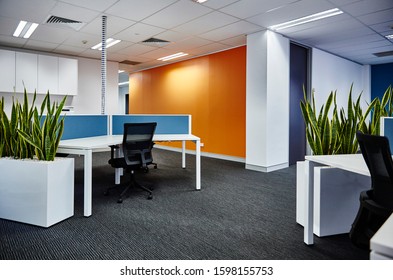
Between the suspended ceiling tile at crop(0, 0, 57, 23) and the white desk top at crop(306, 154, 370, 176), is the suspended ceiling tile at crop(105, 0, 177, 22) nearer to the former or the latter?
the suspended ceiling tile at crop(0, 0, 57, 23)

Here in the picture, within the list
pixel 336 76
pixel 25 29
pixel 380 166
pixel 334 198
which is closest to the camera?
pixel 380 166

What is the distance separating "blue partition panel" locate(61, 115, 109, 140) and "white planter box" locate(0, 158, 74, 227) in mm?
702

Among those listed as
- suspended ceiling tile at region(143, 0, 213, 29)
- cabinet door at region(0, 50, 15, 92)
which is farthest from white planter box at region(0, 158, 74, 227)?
cabinet door at region(0, 50, 15, 92)

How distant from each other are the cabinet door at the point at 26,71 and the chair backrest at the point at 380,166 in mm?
4677

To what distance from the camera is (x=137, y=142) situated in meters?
2.34

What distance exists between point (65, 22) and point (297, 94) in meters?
3.29

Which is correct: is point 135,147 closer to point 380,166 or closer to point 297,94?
point 380,166

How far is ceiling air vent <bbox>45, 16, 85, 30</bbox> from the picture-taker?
10.7 ft

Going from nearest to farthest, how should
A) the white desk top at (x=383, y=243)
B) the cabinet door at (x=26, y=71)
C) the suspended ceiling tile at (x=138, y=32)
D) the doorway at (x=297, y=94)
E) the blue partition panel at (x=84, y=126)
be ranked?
the white desk top at (x=383, y=243), the blue partition panel at (x=84, y=126), the suspended ceiling tile at (x=138, y=32), the doorway at (x=297, y=94), the cabinet door at (x=26, y=71)

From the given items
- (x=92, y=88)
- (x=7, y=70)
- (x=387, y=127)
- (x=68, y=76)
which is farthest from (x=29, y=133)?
(x=92, y=88)

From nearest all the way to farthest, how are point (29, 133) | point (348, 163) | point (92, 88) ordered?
point (348, 163) < point (29, 133) < point (92, 88)

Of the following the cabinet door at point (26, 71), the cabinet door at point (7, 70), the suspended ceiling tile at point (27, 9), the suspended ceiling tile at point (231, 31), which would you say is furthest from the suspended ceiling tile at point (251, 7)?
the cabinet door at point (7, 70)

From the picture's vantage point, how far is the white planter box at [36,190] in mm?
1742

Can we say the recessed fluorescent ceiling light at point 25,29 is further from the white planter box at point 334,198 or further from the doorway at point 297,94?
the white planter box at point 334,198
